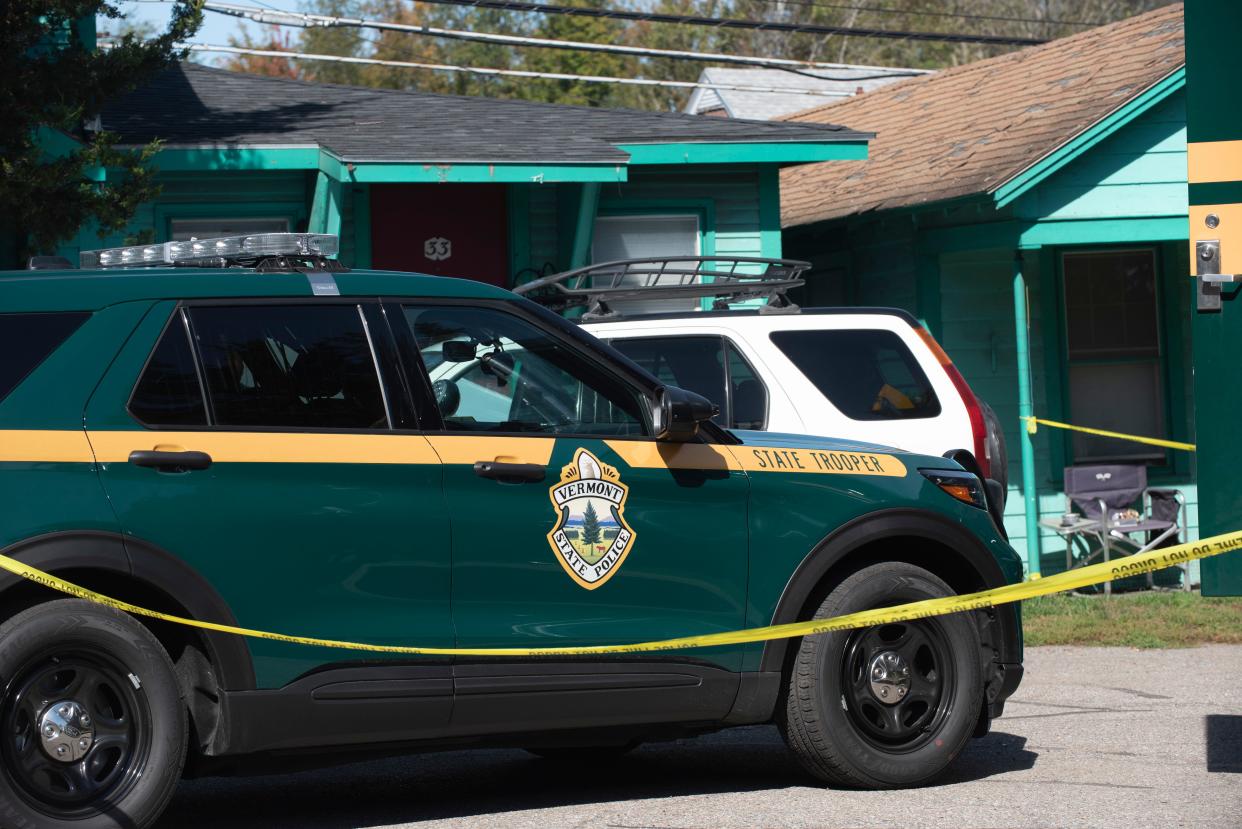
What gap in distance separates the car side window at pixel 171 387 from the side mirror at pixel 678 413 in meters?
1.59

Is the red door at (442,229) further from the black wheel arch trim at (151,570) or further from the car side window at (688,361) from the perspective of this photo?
the black wheel arch trim at (151,570)

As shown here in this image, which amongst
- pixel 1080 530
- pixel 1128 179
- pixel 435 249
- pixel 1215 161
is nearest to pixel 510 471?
pixel 1215 161

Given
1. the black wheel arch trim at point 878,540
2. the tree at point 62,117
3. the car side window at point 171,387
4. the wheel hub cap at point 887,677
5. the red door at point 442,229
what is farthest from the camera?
the red door at point 442,229

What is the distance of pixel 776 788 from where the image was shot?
6.60 m

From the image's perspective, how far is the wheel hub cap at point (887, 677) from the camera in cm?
641

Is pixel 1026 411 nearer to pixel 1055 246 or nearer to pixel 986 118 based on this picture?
pixel 1055 246

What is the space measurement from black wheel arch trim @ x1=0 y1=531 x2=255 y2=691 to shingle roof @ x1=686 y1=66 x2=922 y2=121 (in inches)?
972

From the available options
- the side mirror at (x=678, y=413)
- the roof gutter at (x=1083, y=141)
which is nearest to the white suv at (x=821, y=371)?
the side mirror at (x=678, y=413)

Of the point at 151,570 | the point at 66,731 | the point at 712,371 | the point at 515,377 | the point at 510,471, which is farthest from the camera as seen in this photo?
the point at 712,371

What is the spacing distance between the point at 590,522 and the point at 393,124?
842 centimetres

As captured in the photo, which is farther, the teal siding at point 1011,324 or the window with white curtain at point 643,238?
the teal siding at point 1011,324

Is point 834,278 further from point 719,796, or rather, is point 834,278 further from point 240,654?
point 240,654

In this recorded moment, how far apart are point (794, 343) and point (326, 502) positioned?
408 cm

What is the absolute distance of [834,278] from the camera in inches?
695
